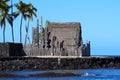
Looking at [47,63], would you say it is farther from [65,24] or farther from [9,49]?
[65,24]

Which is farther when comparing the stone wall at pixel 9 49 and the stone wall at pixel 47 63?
the stone wall at pixel 9 49

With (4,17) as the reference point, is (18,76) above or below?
below

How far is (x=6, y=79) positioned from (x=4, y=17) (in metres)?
40.3

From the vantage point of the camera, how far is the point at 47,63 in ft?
263

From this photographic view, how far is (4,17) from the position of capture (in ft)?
333

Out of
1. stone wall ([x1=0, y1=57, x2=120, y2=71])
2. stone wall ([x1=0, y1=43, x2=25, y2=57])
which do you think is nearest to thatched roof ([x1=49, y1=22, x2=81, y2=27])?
stone wall ([x1=0, y1=43, x2=25, y2=57])

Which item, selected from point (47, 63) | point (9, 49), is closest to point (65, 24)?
point (9, 49)

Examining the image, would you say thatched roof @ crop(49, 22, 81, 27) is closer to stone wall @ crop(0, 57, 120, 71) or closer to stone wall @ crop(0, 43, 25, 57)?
stone wall @ crop(0, 43, 25, 57)

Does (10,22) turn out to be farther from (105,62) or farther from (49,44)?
(105,62)

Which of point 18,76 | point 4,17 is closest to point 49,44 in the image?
point 4,17

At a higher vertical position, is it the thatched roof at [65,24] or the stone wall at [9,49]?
the thatched roof at [65,24]

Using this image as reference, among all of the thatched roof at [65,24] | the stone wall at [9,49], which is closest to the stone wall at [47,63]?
the stone wall at [9,49]

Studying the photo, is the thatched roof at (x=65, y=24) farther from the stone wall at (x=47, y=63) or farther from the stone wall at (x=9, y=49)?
the stone wall at (x=47, y=63)

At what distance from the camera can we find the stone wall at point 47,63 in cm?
7888
